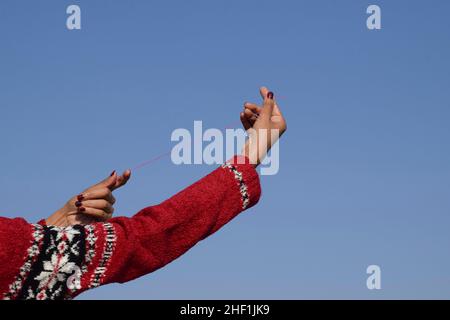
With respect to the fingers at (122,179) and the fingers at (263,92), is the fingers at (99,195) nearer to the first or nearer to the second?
the fingers at (122,179)

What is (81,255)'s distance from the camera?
5.63 ft

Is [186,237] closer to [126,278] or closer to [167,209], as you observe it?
[167,209]

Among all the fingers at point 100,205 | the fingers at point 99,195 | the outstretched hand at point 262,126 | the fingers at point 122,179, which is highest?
the outstretched hand at point 262,126

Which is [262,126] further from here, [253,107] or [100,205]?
[100,205]

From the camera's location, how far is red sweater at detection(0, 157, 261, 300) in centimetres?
166

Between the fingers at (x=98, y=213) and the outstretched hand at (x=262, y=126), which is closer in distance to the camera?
the outstretched hand at (x=262, y=126)

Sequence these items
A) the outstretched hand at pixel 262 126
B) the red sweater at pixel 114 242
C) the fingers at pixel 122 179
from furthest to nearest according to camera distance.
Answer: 1. the fingers at pixel 122 179
2. the outstretched hand at pixel 262 126
3. the red sweater at pixel 114 242

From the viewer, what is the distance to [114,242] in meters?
1.74

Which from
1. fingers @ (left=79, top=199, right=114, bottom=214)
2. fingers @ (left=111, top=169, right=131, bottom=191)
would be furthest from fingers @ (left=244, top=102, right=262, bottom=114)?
fingers @ (left=79, top=199, right=114, bottom=214)

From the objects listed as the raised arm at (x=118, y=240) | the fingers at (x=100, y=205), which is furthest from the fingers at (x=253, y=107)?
the fingers at (x=100, y=205)

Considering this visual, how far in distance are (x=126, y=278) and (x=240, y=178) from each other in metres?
0.48

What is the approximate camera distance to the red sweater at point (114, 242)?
1660mm
